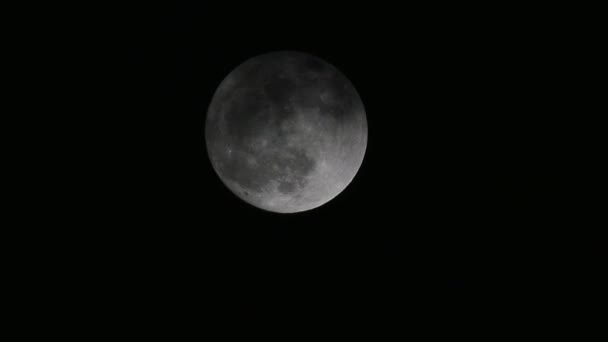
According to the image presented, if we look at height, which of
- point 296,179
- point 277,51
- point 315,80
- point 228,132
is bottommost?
point 296,179

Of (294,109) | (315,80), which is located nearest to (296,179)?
(294,109)

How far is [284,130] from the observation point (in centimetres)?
429

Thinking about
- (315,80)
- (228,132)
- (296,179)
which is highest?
(315,80)

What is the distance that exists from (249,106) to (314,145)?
28.2 inches

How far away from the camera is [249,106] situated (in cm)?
434

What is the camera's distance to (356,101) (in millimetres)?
4824

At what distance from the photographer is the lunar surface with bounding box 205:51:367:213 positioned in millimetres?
4316

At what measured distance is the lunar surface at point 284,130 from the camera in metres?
4.32

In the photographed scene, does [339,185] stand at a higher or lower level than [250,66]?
lower

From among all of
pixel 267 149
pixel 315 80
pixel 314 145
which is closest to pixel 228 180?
pixel 267 149

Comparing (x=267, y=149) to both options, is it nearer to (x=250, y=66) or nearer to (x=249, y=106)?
(x=249, y=106)

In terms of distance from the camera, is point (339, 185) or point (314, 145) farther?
point (339, 185)

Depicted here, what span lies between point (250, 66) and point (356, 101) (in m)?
1.16

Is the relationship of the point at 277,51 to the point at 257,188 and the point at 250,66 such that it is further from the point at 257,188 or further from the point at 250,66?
the point at 257,188
